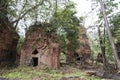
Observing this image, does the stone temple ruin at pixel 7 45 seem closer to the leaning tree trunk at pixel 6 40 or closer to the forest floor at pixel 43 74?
the leaning tree trunk at pixel 6 40

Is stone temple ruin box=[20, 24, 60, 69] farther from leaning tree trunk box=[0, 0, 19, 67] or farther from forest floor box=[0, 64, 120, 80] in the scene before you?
leaning tree trunk box=[0, 0, 19, 67]

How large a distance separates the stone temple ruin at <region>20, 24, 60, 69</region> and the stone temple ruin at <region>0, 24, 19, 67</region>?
88.5 inches

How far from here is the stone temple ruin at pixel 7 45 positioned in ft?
70.8

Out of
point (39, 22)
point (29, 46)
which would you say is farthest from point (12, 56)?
point (39, 22)

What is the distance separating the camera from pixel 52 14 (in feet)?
67.9

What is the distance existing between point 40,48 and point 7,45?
412cm

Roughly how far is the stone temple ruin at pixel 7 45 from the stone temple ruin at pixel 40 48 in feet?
7.37

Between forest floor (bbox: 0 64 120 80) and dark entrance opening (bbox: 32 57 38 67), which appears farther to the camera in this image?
dark entrance opening (bbox: 32 57 38 67)

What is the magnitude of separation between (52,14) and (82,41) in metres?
14.5

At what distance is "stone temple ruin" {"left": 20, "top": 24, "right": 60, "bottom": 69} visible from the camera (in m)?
20.2

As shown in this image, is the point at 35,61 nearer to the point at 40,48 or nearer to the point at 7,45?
Result: the point at 40,48

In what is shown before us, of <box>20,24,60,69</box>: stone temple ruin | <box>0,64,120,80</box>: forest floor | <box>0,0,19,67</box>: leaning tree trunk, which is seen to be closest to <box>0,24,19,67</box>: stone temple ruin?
<box>0,0,19,67</box>: leaning tree trunk

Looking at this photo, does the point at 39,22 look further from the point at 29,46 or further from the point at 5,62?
the point at 5,62

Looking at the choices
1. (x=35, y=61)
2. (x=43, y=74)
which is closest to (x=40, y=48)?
(x=35, y=61)
